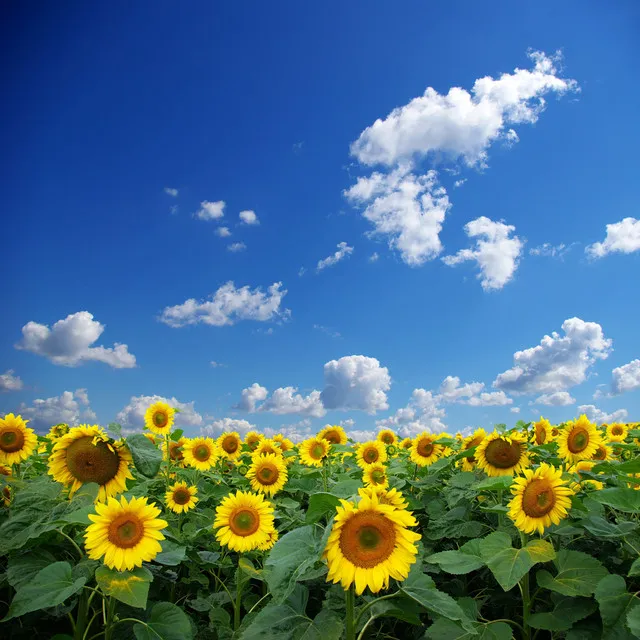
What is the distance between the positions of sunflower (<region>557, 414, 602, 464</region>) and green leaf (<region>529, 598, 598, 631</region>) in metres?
2.68

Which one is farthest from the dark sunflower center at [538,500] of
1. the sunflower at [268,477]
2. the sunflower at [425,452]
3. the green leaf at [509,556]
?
the sunflower at [425,452]

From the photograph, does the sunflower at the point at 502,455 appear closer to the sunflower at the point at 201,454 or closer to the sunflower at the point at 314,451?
the sunflower at the point at 314,451

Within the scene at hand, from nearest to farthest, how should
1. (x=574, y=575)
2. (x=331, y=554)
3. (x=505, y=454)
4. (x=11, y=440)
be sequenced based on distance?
1. (x=331, y=554)
2. (x=574, y=575)
3. (x=505, y=454)
4. (x=11, y=440)

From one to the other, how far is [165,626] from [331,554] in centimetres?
155

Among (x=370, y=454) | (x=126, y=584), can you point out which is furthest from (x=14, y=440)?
(x=370, y=454)

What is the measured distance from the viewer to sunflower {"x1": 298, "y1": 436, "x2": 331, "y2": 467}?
8805mm

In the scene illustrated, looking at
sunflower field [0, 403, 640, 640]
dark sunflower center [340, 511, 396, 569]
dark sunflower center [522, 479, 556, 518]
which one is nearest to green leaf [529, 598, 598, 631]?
sunflower field [0, 403, 640, 640]

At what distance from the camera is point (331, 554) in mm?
2961

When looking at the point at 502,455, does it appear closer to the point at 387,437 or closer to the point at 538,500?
the point at 538,500

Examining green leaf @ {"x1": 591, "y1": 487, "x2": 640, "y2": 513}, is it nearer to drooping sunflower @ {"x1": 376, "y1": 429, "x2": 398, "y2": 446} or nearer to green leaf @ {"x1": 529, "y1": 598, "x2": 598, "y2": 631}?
green leaf @ {"x1": 529, "y1": 598, "x2": 598, "y2": 631}

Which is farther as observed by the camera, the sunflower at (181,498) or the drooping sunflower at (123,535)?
the sunflower at (181,498)

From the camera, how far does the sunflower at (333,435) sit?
9.37 m

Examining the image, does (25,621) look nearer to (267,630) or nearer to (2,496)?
(2,496)

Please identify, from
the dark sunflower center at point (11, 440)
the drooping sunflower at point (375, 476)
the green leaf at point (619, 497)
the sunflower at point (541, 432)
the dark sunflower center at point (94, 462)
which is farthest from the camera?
the sunflower at point (541, 432)
